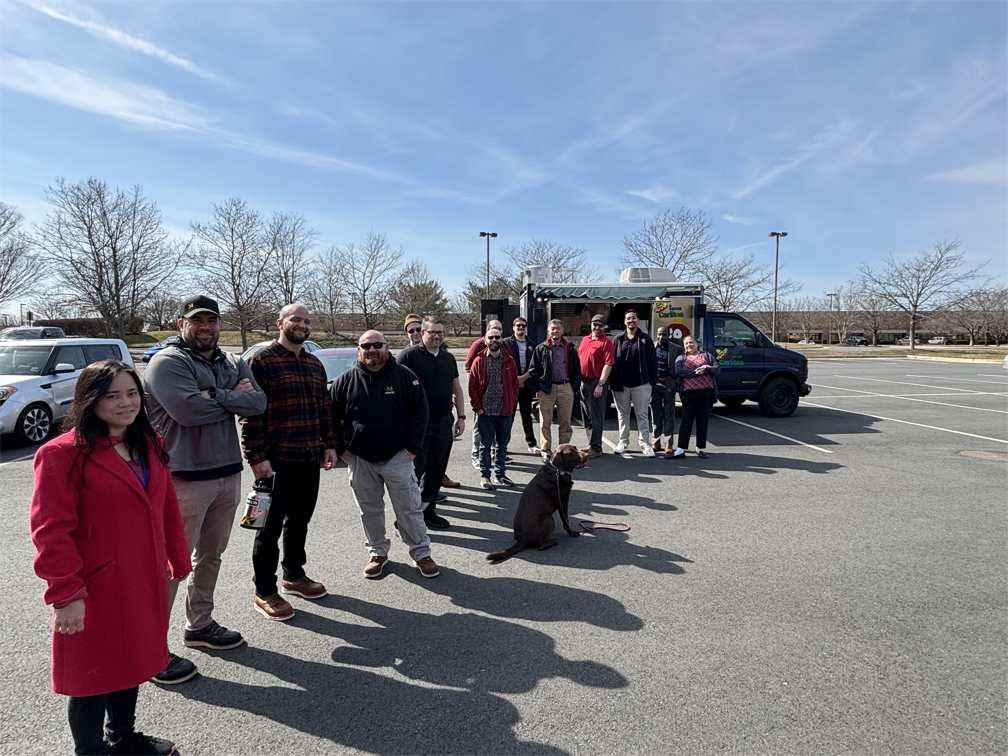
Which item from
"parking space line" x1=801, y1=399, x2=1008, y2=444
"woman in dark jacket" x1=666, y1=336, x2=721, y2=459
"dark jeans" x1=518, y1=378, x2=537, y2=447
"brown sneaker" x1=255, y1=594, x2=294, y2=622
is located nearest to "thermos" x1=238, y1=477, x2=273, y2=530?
"brown sneaker" x1=255, y1=594, x2=294, y2=622

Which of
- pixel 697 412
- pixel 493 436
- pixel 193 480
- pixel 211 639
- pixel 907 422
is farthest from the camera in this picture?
pixel 907 422

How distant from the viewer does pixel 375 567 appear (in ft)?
13.1

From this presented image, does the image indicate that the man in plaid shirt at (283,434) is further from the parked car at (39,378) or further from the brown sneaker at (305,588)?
the parked car at (39,378)

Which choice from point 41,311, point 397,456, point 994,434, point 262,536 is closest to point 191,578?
point 262,536

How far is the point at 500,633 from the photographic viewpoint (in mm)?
3219

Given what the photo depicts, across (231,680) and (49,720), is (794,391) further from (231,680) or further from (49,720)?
(49,720)

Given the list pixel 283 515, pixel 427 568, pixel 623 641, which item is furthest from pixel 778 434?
pixel 283 515

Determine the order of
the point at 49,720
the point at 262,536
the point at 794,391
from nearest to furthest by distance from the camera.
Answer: the point at 49,720 < the point at 262,536 < the point at 794,391

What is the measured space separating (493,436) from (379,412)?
2.84 m

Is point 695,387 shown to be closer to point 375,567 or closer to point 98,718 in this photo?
point 375,567

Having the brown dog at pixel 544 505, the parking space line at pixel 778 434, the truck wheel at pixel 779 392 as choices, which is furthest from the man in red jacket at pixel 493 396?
the truck wheel at pixel 779 392

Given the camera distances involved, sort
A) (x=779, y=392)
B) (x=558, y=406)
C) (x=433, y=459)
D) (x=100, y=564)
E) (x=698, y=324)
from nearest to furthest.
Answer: (x=100, y=564) → (x=433, y=459) → (x=558, y=406) → (x=698, y=324) → (x=779, y=392)

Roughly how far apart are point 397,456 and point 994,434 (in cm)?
1069

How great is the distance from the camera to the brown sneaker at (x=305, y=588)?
3639mm
